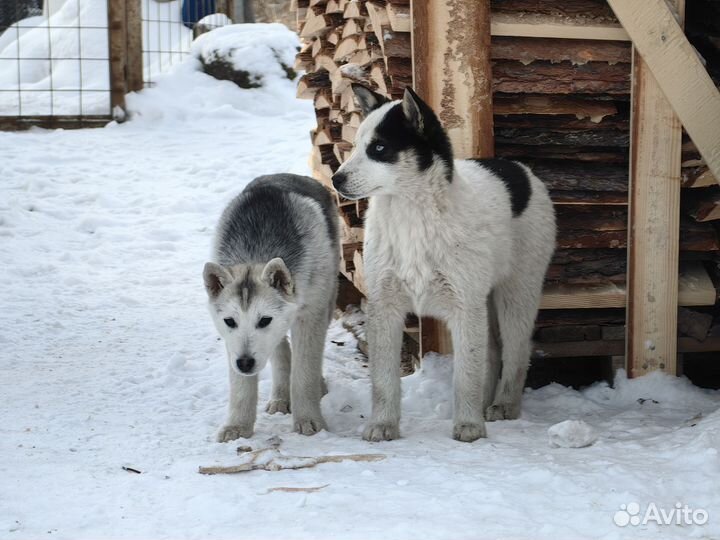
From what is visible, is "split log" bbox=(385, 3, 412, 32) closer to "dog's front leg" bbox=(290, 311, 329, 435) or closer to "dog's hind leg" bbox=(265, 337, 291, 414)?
"dog's front leg" bbox=(290, 311, 329, 435)

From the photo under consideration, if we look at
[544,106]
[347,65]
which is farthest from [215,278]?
[347,65]

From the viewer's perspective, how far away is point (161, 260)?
9.66 meters

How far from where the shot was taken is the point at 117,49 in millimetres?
14609

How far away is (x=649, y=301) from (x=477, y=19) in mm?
2089

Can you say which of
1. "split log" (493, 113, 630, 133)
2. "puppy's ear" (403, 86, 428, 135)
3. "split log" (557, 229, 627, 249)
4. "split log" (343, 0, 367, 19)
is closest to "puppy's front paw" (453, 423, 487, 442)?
"puppy's ear" (403, 86, 428, 135)

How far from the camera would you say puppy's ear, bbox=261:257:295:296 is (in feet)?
16.6

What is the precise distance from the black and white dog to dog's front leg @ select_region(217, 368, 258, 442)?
0.63 meters

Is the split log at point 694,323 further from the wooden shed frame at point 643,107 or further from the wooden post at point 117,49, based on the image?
the wooden post at point 117,49

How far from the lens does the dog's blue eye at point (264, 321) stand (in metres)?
5.06

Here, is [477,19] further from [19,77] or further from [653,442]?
[19,77]

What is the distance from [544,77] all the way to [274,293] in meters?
2.39

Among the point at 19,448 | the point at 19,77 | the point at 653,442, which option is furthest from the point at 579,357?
the point at 19,77

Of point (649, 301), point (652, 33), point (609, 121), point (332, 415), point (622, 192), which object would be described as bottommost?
point (332, 415)

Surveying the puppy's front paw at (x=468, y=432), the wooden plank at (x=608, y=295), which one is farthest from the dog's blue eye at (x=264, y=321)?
the wooden plank at (x=608, y=295)
